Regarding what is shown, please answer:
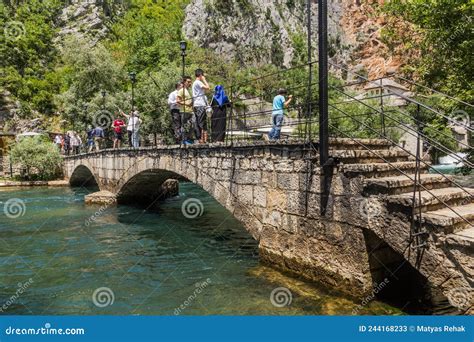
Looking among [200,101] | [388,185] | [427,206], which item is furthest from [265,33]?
[427,206]

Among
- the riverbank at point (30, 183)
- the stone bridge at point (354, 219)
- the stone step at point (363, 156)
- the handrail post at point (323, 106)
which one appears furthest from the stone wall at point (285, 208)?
the riverbank at point (30, 183)

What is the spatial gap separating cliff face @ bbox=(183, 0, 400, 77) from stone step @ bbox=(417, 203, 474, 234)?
158ft

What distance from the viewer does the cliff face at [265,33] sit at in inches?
2229

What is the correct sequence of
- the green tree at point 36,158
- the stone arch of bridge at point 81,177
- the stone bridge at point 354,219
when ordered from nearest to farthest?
the stone bridge at point 354,219, the stone arch of bridge at point 81,177, the green tree at point 36,158

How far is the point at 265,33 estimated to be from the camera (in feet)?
205

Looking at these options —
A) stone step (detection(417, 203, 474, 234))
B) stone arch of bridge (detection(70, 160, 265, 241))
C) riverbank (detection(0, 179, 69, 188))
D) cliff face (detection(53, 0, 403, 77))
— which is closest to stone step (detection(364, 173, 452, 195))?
stone step (detection(417, 203, 474, 234))

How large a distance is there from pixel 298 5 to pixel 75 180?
5809 cm

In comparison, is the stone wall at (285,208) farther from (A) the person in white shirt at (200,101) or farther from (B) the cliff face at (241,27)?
(B) the cliff face at (241,27)

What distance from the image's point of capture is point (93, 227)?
41.4 ft

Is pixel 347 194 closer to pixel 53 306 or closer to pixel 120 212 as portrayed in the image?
pixel 53 306

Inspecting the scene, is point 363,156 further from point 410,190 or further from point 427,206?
point 427,206

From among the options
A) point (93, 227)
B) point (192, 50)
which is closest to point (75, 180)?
point (93, 227)

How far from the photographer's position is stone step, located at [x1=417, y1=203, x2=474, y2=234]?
476 cm

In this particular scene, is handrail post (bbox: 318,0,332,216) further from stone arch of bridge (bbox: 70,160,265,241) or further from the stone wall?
stone arch of bridge (bbox: 70,160,265,241)
